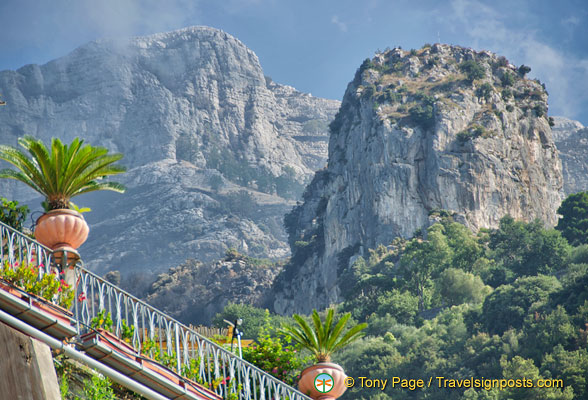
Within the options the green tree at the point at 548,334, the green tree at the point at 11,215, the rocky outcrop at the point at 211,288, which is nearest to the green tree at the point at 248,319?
the rocky outcrop at the point at 211,288

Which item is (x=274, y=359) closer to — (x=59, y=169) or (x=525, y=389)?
(x=59, y=169)

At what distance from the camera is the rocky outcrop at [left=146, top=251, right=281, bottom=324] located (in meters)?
122

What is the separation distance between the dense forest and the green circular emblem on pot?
4.98m

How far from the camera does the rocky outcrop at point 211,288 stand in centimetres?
12206

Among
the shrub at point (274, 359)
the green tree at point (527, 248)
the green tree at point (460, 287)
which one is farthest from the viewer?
the green tree at point (527, 248)

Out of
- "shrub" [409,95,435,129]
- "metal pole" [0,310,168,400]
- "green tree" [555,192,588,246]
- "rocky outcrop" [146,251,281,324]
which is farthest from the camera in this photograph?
"rocky outcrop" [146,251,281,324]

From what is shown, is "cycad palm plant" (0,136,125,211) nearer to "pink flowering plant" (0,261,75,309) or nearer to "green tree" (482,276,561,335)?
"pink flowering plant" (0,261,75,309)

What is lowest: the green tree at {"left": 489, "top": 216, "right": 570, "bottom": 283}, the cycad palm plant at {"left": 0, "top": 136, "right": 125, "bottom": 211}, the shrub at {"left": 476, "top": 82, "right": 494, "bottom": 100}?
the cycad palm plant at {"left": 0, "top": 136, "right": 125, "bottom": 211}

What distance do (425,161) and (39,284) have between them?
101094 mm

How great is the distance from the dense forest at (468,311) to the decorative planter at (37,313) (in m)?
10.4

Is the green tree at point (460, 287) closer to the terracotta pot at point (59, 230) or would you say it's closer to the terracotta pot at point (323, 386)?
the terracotta pot at point (323, 386)

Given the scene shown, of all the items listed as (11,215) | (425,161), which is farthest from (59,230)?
(425,161)

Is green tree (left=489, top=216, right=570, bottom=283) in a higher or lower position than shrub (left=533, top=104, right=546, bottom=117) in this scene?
lower

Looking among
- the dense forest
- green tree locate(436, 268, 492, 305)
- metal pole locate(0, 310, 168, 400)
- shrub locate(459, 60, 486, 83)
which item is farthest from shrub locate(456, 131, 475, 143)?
metal pole locate(0, 310, 168, 400)
